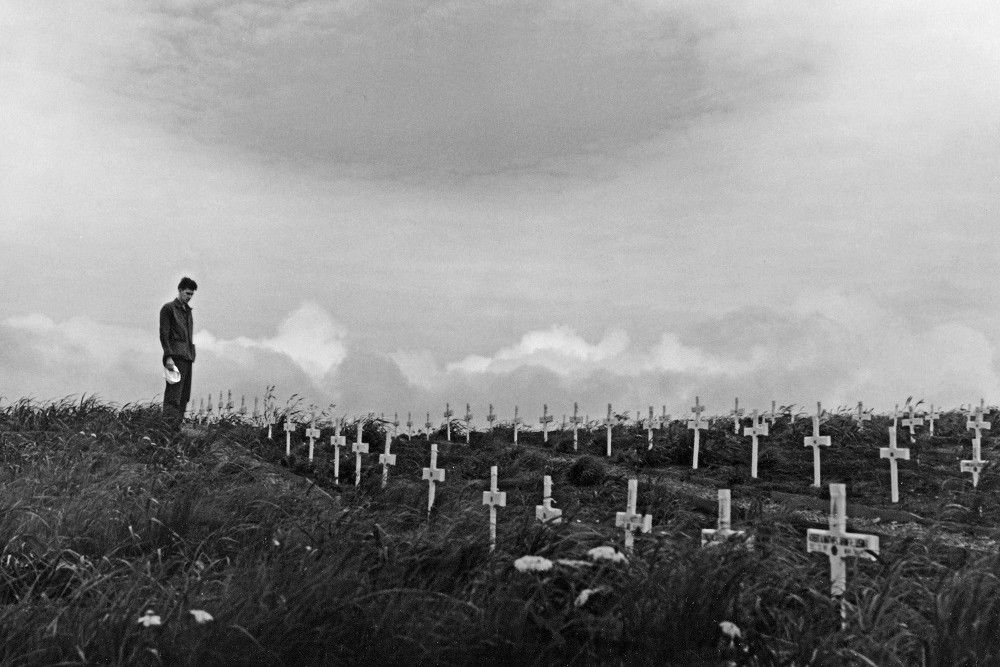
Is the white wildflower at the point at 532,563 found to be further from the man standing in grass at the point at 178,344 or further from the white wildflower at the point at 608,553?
the man standing in grass at the point at 178,344

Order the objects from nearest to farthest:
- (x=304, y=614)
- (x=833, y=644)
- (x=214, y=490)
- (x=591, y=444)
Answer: (x=833, y=644)
(x=304, y=614)
(x=214, y=490)
(x=591, y=444)

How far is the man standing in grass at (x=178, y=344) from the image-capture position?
1512cm

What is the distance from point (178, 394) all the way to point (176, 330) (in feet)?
3.52

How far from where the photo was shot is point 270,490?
10.7 meters

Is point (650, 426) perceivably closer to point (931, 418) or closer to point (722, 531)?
point (931, 418)

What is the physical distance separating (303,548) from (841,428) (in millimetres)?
15351

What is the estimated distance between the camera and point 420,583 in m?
6.86

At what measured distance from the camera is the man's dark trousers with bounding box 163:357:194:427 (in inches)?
605

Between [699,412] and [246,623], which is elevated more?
[699,412]

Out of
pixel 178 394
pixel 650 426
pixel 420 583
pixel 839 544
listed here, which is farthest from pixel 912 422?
pixel 420 583

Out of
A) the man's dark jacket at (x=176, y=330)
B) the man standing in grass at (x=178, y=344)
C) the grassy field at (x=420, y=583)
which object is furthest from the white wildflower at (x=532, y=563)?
the man's dark jacket at (x=176, y=330)

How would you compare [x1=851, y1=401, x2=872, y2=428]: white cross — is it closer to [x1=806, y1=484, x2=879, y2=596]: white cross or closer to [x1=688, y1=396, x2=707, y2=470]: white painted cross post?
[x1=688, y1=396, x2=707, y2=470]: white painted cross post

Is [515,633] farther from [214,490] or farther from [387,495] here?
[387,495]

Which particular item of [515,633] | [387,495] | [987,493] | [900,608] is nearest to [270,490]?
[387,495]
